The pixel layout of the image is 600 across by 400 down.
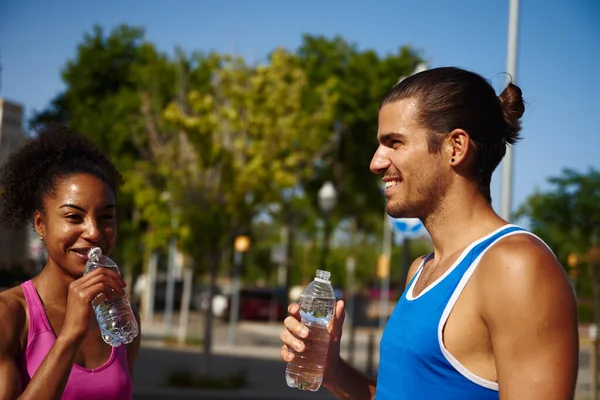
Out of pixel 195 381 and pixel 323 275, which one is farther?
pixel 195 381

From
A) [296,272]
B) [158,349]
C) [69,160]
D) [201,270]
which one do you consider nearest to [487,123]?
[69,160]

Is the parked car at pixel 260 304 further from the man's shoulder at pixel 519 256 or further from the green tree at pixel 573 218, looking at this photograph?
the man's shoulder at pixel 519 256

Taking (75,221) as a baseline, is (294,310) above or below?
below

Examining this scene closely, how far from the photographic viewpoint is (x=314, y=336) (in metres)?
2.97

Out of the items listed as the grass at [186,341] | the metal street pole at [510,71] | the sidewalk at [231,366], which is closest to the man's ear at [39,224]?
the metal street pole at [510,71]

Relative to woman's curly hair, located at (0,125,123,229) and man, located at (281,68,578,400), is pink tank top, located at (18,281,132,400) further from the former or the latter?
man, located at (281,68,578,400)

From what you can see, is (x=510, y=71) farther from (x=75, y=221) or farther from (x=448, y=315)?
(x=448, y=315)

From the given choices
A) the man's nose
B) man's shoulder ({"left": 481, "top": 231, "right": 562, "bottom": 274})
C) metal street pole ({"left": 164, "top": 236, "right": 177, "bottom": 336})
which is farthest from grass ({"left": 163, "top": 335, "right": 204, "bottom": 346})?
man's shoulder ({"left": 481, "top": 231, "right": 562, "bottom": 274})

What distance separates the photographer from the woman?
2.88 metres

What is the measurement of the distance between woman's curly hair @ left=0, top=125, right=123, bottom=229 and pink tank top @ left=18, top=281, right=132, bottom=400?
1.25ft

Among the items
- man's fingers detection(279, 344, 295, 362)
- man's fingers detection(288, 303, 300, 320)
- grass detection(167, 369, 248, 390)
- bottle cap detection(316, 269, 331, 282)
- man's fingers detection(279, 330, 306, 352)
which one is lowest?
grass detection(167, 369, 248, 390)

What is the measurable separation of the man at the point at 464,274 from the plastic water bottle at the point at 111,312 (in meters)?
0.65

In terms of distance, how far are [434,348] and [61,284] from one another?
5.46 ft

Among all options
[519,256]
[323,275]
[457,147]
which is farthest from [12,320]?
[519,256]
